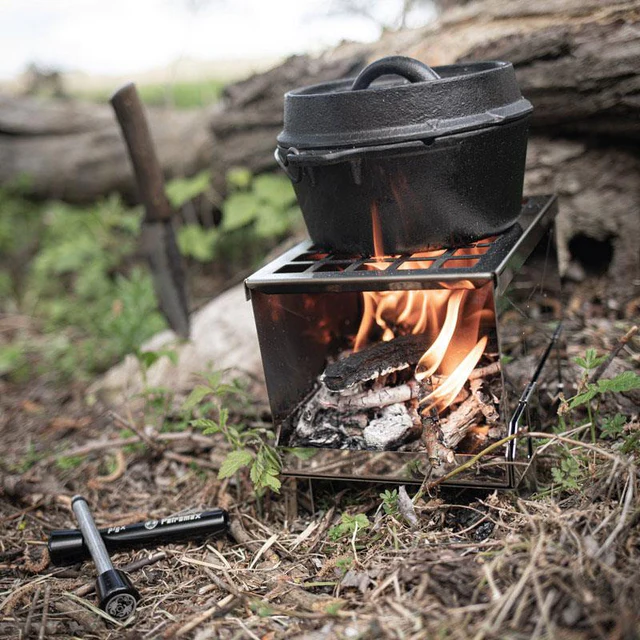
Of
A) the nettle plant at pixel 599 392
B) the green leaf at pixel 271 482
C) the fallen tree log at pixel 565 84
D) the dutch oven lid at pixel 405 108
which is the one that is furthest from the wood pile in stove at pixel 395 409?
the fallen tree log at pixel 565 84

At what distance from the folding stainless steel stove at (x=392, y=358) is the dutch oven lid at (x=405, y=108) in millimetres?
357

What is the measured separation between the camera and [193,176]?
5.20 m

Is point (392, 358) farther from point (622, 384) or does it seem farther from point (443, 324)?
point (622, 384)

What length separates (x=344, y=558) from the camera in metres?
1.97

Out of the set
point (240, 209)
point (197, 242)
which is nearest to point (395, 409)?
point (240, 209)

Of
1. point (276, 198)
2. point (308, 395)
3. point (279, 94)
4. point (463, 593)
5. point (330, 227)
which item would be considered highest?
point (279, 94)

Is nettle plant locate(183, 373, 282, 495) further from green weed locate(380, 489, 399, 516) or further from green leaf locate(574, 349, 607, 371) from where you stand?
green leaf locate(574, 349, 607, 371)

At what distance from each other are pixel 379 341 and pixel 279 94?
215cm

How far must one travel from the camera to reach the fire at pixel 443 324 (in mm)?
2104

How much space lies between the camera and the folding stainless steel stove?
76.6 inches

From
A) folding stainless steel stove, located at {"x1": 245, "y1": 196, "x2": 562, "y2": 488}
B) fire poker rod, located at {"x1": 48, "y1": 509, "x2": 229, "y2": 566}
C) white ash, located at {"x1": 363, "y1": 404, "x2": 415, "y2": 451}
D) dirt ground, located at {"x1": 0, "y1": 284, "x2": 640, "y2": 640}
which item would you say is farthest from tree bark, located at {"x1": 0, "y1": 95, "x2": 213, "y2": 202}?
white ash, located at {"x1": 363, "y1": 404, "x2": 415, "y2": 451}

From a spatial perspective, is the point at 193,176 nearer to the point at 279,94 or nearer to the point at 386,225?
the point at 279,94

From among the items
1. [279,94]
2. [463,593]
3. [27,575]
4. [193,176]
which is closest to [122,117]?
[279,94]

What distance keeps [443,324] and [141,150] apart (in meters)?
2.14
